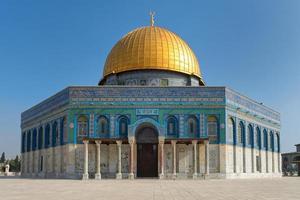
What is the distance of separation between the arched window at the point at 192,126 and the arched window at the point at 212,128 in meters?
0.99

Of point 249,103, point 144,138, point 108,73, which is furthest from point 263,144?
point 108,73

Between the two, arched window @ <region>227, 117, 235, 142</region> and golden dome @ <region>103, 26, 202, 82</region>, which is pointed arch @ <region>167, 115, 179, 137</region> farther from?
golden dome @ <region>103, 26, 202, 82</region>

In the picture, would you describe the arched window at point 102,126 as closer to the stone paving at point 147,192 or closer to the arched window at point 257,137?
the stone paving at point 147,192

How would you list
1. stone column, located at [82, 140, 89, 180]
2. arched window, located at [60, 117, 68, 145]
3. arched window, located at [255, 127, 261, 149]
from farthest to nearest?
arched window, located at [255, 127, 261, 149] → arched window, located at [60, 117, 68, 145] → stone column, located at [82, 140, 89, 180]

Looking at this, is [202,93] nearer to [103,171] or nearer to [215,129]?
[215,129]

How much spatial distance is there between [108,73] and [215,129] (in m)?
11.2

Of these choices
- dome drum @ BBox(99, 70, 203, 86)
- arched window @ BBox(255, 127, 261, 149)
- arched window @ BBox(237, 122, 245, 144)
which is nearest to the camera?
arched window @ BBox(237, 122, 245, 144)

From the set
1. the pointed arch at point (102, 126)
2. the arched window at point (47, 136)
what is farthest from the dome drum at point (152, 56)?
the arched window at point (47, 136)

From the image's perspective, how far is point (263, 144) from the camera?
3878 cm

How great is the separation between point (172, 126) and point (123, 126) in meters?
3.66

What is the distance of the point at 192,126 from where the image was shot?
32.0m

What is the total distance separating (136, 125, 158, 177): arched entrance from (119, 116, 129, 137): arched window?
95 centimetres

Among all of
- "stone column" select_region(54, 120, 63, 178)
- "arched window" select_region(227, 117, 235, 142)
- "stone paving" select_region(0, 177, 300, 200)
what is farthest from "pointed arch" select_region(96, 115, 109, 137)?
"stone paving" select_region(0, 177, 300, 200)

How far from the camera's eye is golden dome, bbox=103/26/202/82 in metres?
35.8
